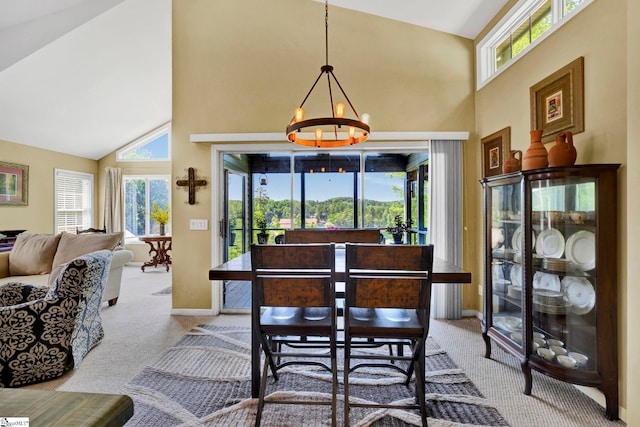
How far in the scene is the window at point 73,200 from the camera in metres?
6.24

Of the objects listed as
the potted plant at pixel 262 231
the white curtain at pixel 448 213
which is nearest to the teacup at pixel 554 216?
the white curtain at pixel 448 213

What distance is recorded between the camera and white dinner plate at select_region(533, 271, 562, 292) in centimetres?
215

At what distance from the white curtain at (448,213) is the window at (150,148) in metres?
5.85

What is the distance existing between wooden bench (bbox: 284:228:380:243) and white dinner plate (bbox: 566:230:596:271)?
145 centimetres

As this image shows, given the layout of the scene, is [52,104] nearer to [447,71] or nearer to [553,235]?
[447,71]

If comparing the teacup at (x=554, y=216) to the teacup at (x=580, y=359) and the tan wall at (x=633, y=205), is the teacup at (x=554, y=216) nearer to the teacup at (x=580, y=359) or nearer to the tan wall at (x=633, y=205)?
the tan wall at (x=633, y=205)

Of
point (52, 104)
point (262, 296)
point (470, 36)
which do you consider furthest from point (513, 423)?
point (52, 104)

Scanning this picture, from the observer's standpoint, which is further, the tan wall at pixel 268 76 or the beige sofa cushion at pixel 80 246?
the tan wall at pixel 268 76

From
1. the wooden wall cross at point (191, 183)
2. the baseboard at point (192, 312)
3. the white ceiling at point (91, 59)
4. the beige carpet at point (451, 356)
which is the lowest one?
the beige carpet at point (451, 356)

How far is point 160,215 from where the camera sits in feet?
21.8

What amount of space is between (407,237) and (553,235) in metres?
2.10

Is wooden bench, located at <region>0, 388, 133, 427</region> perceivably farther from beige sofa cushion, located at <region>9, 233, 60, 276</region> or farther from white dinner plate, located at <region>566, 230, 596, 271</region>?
beige sofa cushion, located at <region>9, 233, 60, 276</region>

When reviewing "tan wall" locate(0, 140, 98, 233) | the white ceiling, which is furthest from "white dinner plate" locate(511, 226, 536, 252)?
"tan wall" locate(0, 140, 98, 233)

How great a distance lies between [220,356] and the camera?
2695 mm
